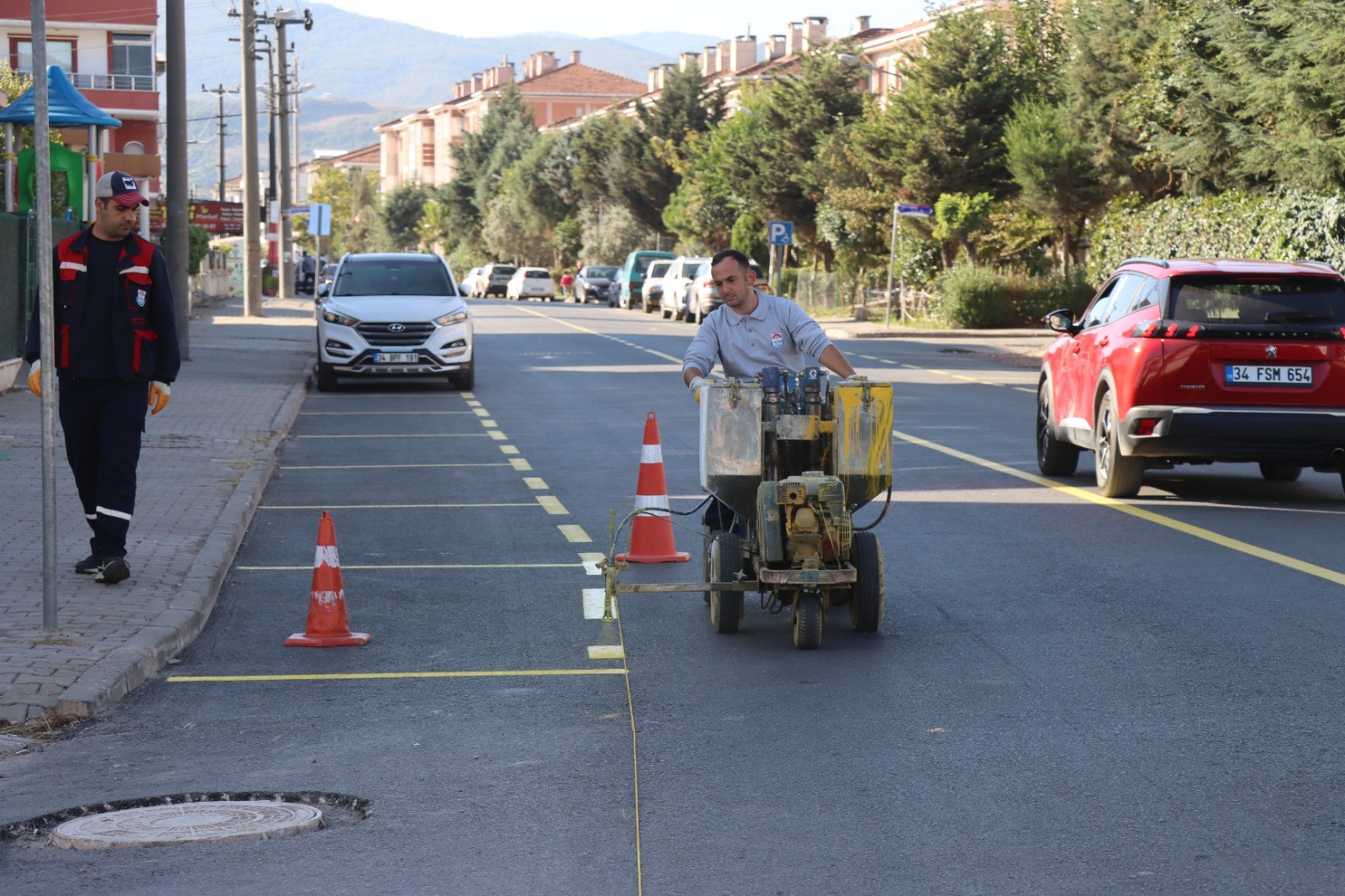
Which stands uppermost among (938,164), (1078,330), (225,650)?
(938,164)

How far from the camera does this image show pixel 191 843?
5109 mm

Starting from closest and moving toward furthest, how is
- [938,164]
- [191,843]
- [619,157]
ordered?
[191,843], [938,164], [619,157]

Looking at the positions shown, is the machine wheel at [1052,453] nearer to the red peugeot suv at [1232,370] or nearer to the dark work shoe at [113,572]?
the red peugeot suv at [1232,370]

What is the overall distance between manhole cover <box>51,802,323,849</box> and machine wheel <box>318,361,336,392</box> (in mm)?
18559

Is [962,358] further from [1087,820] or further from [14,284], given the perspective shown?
[1087,820]

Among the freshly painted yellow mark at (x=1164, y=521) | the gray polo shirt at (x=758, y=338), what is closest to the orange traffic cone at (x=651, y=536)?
the gray polo shirt at (x=758, y=338)

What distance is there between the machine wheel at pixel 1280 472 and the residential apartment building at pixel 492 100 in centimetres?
12132

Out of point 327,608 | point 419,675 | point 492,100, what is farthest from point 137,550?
point 492,100

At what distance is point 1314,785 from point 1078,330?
9.08 m

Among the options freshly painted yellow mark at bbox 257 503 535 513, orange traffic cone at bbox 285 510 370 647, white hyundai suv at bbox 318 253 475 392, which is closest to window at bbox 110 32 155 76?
white hyundai suv at bbox 318 253 475 392

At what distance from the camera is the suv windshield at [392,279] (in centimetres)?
2461

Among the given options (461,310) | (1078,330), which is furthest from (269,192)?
(1078,330)

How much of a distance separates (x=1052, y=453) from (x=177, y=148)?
16.5 metres

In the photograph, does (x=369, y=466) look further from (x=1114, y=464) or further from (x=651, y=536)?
(x=1114, y=464)
